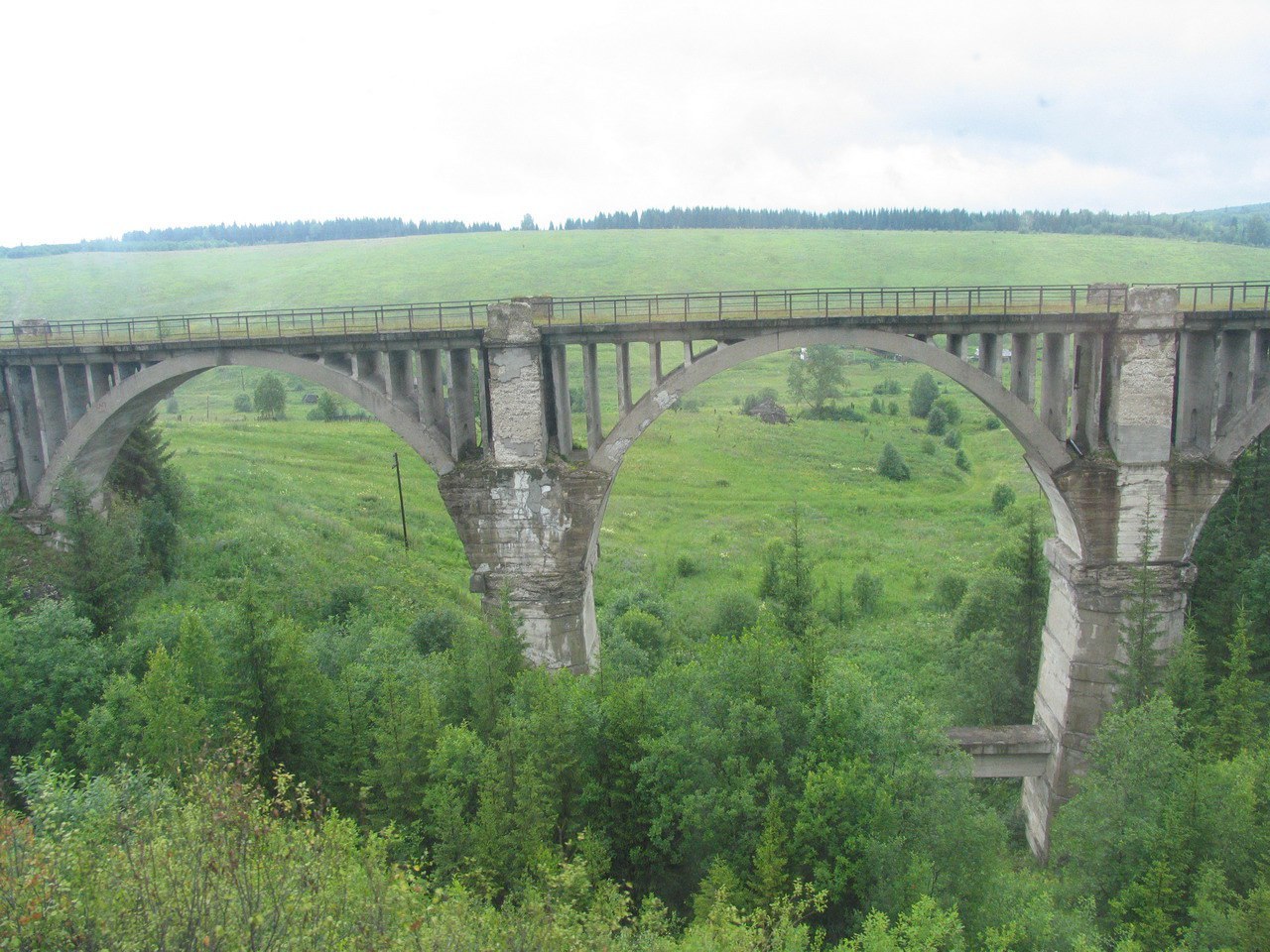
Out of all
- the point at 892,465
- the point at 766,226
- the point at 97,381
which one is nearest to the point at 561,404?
the point at 97,381

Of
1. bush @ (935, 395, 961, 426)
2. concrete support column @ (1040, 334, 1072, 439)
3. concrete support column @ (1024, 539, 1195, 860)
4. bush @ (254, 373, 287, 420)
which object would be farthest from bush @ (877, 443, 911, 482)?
bush @ (254, 373, 287, 420)

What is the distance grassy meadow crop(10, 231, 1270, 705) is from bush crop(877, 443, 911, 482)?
2.57ft

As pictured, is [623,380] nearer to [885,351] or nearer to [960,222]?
[885,351]

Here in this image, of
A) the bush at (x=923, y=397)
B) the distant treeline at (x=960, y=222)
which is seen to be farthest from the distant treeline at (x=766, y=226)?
the bush at (x=923, y=397)

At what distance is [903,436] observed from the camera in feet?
222

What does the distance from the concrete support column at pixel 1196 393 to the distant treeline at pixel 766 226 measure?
4949 inches

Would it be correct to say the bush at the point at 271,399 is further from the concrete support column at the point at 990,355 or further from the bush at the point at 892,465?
the concrete support column at the point at 990,355

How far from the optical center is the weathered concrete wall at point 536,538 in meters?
23.2

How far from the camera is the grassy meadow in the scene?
3566 cm

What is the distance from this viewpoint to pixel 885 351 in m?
22.7

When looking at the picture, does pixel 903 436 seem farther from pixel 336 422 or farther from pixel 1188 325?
pixel 1188 325

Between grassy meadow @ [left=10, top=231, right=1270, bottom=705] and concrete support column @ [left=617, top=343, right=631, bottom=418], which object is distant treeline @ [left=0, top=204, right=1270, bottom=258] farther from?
concrete support column @ [left=617, top=343, right=631, bottom=418]

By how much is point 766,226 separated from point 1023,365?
138355mm

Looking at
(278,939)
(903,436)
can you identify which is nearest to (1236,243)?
(903,436)
